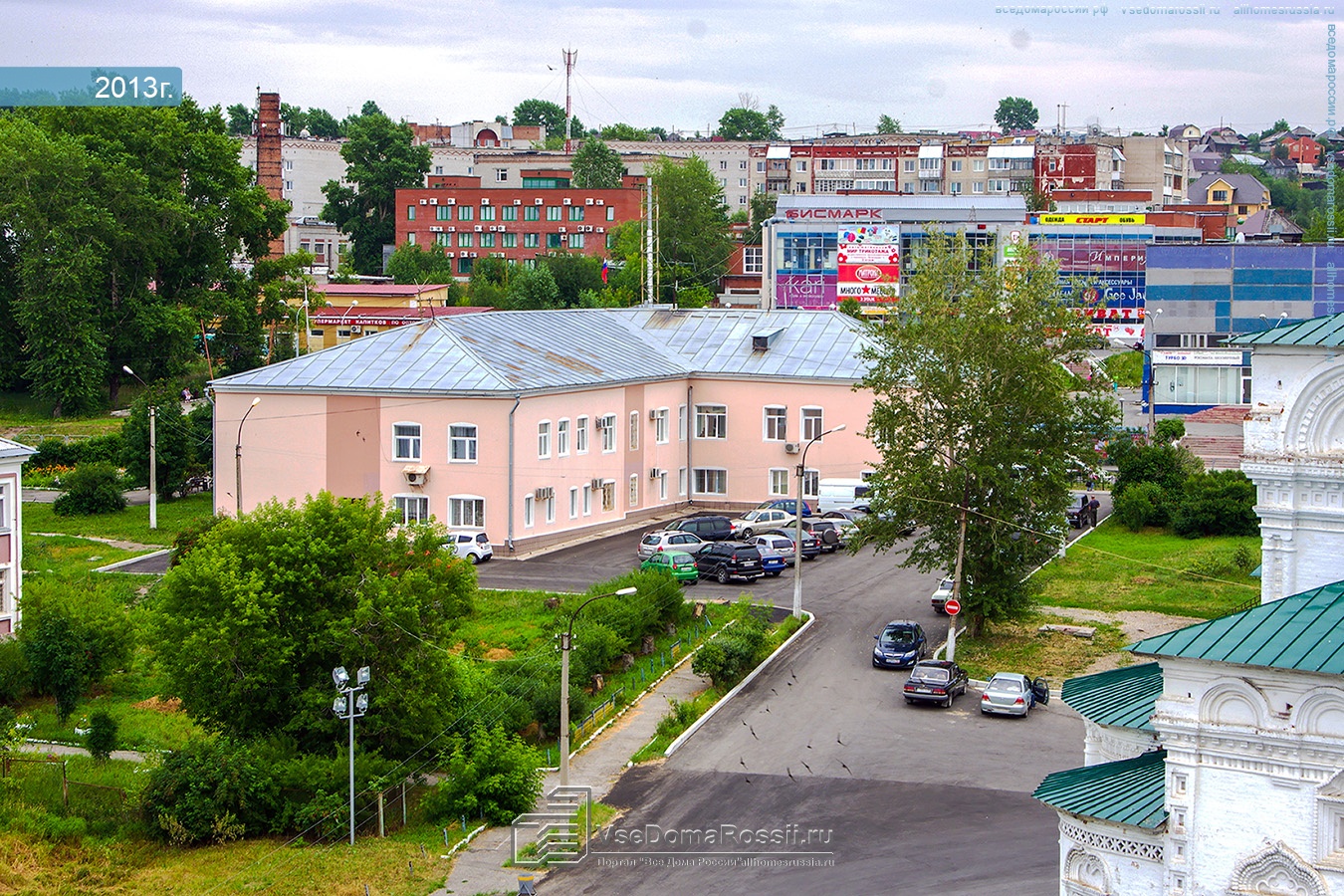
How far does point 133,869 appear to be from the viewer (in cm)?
2659

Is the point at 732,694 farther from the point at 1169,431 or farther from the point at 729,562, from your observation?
the point at 1169,431

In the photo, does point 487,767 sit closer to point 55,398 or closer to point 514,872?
point 514,872

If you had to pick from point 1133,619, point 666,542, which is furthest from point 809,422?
point 1133,619

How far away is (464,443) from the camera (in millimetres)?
51344

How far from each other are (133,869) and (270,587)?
592cm

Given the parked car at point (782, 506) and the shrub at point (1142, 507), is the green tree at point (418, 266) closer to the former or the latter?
the parked car at point (782, 506)

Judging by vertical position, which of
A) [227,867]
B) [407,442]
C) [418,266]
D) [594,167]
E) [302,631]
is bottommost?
[227,867]

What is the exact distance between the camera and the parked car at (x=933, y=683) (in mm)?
35281

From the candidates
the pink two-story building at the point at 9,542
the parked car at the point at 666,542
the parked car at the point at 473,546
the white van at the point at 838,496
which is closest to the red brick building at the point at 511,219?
the white van at the point at 838,496

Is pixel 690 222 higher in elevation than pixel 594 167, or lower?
lower

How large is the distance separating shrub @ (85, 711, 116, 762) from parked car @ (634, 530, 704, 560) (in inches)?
827

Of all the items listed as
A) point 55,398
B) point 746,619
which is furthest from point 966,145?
point 746,619

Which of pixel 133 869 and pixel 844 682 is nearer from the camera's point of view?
pixel 133 869

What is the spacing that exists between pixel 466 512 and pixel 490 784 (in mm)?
23757
